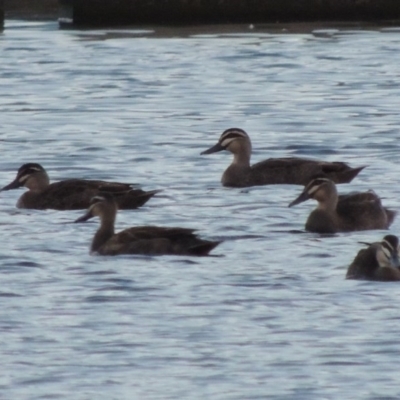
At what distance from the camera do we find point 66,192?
15.3m

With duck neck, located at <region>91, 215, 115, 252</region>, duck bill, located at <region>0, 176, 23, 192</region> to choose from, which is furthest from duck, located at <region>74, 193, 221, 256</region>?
duck bill, located at <region>0, 176, 23, 192</region>

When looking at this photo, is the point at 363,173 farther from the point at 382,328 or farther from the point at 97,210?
the point at 382,328

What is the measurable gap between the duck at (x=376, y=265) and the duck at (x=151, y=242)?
54.4 inches

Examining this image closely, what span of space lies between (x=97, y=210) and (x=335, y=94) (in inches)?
497

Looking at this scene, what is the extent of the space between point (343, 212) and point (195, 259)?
79.2 inches

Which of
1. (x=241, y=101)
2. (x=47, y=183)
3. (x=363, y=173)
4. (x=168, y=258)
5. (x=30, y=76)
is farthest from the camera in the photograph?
(x=30, y=76)

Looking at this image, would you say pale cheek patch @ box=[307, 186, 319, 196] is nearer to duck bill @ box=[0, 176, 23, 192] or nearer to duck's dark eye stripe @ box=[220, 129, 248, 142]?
duck bill @ box=[0, 176, 23, 192]

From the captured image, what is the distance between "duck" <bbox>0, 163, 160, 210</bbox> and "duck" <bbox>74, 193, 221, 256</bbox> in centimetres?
194

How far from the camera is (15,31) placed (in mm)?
36500

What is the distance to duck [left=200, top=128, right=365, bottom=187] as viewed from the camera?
16.6m

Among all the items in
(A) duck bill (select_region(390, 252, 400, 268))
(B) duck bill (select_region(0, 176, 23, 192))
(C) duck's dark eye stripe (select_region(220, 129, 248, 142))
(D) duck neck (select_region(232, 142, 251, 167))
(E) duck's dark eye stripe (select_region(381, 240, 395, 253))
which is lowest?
(B) duck bill (select_region(0, 176, 23, 192))

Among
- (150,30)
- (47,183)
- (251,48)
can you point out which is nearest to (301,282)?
(47,183)

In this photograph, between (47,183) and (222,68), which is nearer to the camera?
(47,183)

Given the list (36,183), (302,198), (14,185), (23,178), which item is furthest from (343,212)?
(14,185)
